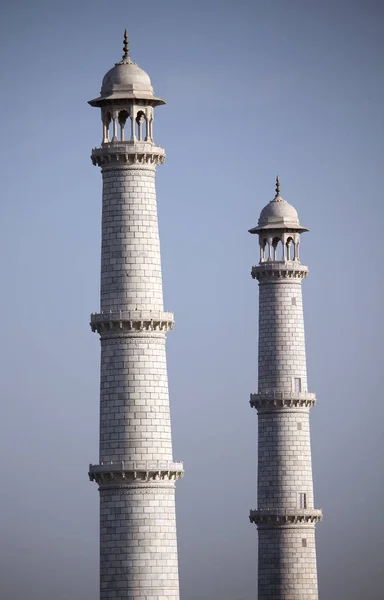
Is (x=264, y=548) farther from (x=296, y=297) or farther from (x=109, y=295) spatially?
(x=109, y=295)

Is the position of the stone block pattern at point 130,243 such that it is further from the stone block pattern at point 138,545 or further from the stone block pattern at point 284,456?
the stone block pattern at point 284,456

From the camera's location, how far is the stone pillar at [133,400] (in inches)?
3039

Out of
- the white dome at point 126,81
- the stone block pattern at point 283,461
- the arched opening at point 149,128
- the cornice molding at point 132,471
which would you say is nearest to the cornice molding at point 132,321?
the cornice molding at point 132,471

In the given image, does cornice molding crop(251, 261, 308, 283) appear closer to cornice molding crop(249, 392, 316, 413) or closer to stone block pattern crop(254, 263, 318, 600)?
stone block pattern crop(254, 263, 318, 600)

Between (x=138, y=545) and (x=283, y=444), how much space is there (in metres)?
22.4

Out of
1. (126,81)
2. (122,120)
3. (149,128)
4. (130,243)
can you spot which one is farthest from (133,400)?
(126,81)

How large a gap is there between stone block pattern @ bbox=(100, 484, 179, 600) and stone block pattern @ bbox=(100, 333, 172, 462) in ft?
4.66

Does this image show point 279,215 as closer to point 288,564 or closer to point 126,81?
point 288,564

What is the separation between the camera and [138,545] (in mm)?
77125

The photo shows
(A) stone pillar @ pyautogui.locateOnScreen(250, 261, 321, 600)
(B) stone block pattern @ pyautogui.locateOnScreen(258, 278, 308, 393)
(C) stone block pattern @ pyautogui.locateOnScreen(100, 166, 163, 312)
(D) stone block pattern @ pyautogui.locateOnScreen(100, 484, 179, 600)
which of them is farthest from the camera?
(B) stone block pattern @ pyautogui.locateOnScreen(258, 278, 308, 393)

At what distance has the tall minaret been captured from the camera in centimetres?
7725

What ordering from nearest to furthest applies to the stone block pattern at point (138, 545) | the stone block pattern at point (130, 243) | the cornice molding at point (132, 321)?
1. the stone block pattern at point (138, 545)
2. the cornice molding at point (132, 321)
3. the stone block pattern at point (130, 243)

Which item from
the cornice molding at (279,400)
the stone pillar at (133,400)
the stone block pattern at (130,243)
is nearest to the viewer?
the stone pillar at (133,400)

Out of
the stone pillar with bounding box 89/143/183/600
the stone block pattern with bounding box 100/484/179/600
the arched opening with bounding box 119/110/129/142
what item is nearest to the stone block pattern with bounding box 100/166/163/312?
the stone pillar with bounding box 89/143/183/600
